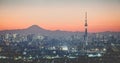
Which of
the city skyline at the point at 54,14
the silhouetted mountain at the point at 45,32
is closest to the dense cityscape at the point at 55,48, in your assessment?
the silhouetted mountain at the point at 45,32

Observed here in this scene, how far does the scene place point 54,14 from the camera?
521 cm

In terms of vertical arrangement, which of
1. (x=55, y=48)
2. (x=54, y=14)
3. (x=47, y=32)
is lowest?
(x=55, y=48)

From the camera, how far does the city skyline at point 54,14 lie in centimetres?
513

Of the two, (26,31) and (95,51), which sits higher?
(26,31)

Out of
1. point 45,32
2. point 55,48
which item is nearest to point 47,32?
point 45,32

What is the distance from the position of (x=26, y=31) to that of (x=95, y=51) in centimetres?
126

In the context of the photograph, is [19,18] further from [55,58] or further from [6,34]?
[55,58]

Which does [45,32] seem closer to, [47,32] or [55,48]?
[47,32]

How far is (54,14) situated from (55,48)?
23.6 inches

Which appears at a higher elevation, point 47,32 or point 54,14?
point 54,14

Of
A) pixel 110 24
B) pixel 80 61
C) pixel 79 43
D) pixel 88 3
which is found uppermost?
pixel 88 3

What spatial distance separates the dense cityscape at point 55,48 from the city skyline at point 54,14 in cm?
11

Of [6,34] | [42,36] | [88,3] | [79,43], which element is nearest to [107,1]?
[88,3]

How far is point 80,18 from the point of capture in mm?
5172
